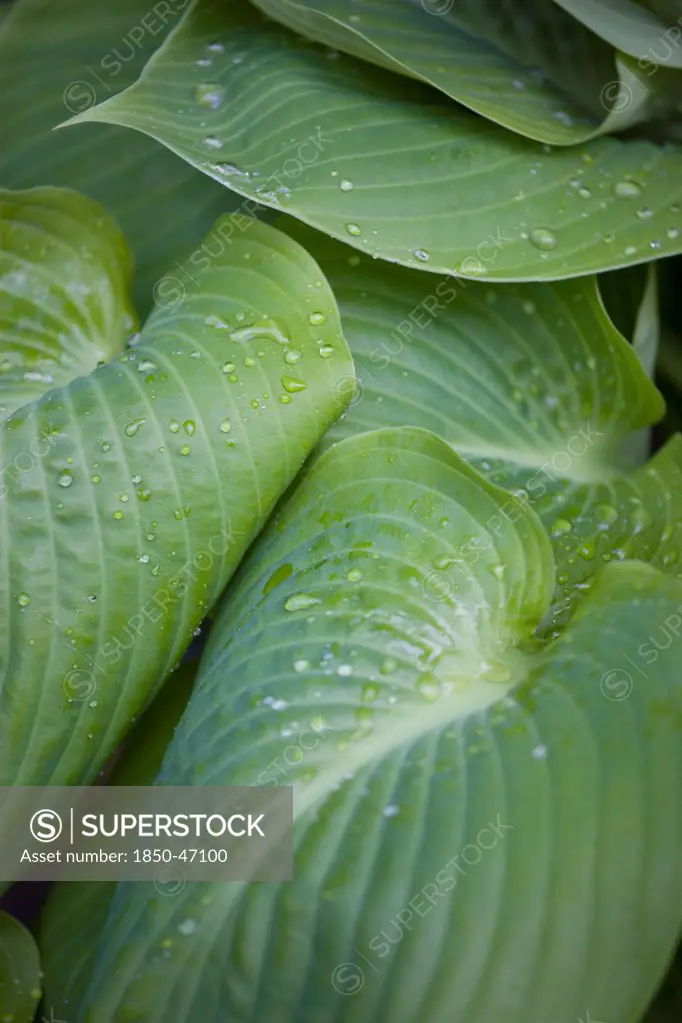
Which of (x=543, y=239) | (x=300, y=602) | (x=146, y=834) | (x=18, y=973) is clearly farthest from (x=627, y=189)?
(x=18, y=973)

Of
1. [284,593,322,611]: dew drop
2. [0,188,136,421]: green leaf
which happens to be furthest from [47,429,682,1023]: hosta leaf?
[0,188,136,421]: green leaf

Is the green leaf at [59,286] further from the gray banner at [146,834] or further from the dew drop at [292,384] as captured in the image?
the gray banner at [146,834]

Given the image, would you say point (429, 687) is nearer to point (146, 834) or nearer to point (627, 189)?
point (146, 834)

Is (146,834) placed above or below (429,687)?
below

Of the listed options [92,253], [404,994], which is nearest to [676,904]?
[404,994]

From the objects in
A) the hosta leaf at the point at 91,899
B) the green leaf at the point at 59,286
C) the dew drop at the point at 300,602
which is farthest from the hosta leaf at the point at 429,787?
the green leaf at the point at 59,286

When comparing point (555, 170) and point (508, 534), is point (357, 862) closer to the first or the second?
point (508, 534)
